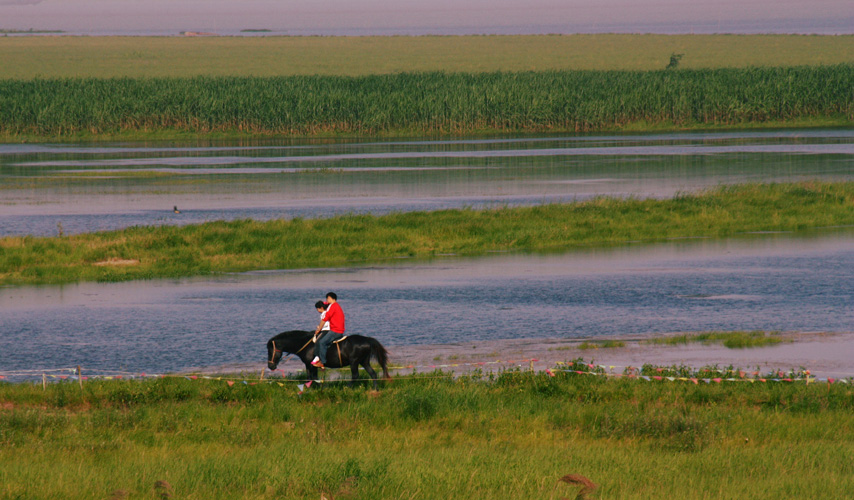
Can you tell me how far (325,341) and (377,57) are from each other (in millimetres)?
163915

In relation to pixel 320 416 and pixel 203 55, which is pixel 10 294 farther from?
pixel 203 55

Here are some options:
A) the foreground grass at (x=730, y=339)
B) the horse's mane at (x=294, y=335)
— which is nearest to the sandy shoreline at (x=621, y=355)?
the foreground grass at (x=730, y=339)

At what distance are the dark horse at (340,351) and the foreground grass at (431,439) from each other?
488mm

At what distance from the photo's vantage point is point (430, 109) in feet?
284

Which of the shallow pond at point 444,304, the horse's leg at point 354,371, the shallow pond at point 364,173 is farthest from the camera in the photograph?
the shallow pond at point 364,173

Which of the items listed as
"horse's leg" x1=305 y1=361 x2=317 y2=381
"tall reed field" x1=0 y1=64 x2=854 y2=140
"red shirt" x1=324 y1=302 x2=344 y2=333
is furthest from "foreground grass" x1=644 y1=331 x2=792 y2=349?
"tall reed field" x1=0 y1=64 x2=854 y2=140

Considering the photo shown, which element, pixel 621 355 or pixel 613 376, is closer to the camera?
pixel 613 376

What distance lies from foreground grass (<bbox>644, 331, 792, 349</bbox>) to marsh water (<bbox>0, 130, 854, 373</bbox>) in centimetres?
89

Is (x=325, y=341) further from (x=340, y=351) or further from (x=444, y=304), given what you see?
(x=444, y=304)

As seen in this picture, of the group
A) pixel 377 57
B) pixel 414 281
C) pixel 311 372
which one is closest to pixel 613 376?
pixel 311 372

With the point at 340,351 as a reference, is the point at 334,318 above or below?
above

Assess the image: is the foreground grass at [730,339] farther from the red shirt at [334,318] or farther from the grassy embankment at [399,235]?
the grassy embankment at [399,235]

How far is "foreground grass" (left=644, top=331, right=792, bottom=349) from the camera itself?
1878 cm

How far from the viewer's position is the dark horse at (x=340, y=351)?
15219mm
